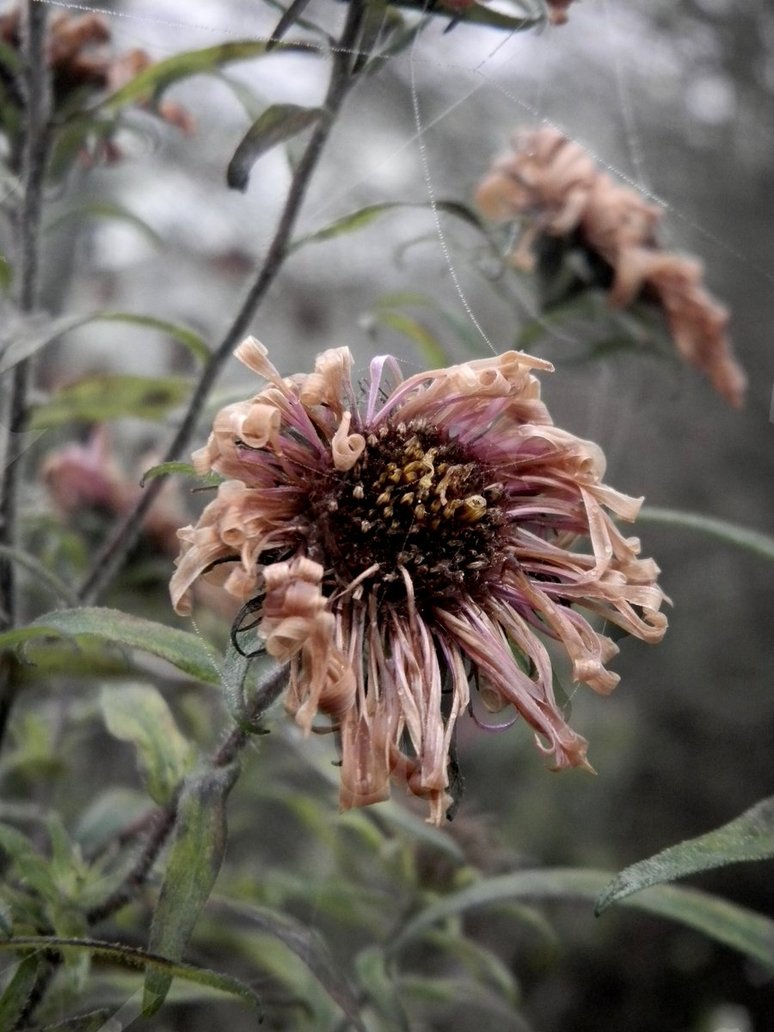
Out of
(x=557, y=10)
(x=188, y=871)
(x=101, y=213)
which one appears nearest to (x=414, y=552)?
(x=188, y=871)

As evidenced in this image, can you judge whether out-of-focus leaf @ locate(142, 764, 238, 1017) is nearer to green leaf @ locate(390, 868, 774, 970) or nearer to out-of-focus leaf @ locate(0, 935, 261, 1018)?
out-of-focus leaf @ locate(0, 935, 261, 1018)

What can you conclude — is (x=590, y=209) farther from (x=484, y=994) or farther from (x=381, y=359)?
(x=484, y=994)

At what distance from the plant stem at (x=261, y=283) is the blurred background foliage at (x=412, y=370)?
0.02 meters

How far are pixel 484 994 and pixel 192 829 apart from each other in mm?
393

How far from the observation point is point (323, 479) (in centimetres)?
39

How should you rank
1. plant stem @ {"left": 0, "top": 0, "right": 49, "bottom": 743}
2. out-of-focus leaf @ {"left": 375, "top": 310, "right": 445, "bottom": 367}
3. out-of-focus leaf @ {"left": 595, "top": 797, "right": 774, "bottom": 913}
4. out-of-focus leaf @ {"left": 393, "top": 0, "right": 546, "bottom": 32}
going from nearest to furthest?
out-of-focus leaf @ {"left": 595, "top": 797, "right": 774, "bottom": 913}, out-of-focus leaf @ {"left": 393, "top": 0, "right": 546, "bottom": 32}, plant stem @ {"left": 0, "top": 0, "right": 49, "bottom": 743}, out-of-focus leaf @ {"left": 375, "top": 310, "right": 445, "bottom": 367}

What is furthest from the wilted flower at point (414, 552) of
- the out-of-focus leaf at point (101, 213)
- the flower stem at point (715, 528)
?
the out-of-focus leaf at point (101, 213)

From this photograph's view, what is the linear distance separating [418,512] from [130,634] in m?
0.12

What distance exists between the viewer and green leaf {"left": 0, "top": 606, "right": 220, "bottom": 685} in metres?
0.37

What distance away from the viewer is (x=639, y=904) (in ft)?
1.78

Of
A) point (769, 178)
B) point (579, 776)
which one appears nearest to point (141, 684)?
point (579, 776)

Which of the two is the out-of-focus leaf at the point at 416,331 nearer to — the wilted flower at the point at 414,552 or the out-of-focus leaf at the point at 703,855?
the wilted flower at the point at 414,552

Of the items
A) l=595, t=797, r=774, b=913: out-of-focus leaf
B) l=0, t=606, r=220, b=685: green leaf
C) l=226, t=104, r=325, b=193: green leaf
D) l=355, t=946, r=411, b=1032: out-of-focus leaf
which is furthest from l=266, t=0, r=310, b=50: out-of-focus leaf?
l=355, t=946, r=411, b=1032: out-of-focus leaf

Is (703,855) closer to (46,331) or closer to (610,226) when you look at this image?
(46,331)
